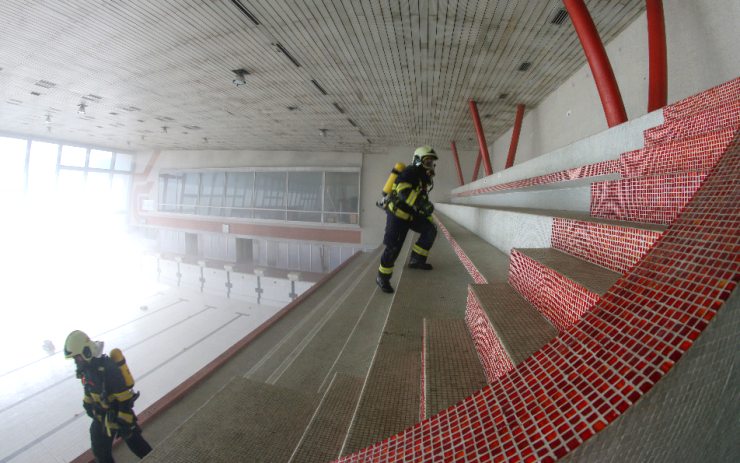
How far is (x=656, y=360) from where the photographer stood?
Answer: 0.40 m

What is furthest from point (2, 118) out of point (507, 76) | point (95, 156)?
point (507, 76)

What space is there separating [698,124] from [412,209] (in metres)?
1.71

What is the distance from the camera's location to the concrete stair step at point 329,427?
3.72 ft

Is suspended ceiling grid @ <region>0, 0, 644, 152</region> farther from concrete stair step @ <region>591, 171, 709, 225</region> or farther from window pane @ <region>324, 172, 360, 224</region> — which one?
window pane @ <region>324, 172, 360, 224</region>

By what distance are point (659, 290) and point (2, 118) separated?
14.6 meters

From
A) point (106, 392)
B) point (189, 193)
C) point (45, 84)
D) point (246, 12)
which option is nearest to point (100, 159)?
point (189, 193)

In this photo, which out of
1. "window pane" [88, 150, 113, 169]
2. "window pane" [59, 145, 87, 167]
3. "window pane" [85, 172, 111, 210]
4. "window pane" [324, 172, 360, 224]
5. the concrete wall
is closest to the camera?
the concrete wall

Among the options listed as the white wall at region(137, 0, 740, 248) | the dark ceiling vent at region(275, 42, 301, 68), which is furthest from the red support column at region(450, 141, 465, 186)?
the dark ceiling vent at region(275, 42, 301, 68)

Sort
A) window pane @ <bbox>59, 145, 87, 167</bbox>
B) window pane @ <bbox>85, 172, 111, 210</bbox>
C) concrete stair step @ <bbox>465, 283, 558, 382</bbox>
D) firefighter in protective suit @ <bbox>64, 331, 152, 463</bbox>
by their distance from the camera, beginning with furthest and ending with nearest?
window pane @ <bbox>85, 172, 111, 210</bbox>
window pane @ <bbox>59, 145, 87, 167</bbox>
firefighter in protective suit @ <bbox>64, 331, 152, 463</bbox>
concrete stair step @ <bbox>465, 283, 558, 382</bbox>

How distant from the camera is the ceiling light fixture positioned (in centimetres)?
468

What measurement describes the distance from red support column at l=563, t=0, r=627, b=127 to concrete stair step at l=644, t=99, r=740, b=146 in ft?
3.43

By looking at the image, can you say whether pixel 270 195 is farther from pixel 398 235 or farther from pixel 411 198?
pixel 411 198

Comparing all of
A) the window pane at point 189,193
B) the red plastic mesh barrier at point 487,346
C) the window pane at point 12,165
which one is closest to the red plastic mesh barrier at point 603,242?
the red plastic mesh barrier at point 487,346

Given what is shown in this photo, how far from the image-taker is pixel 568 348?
0.53 metres
